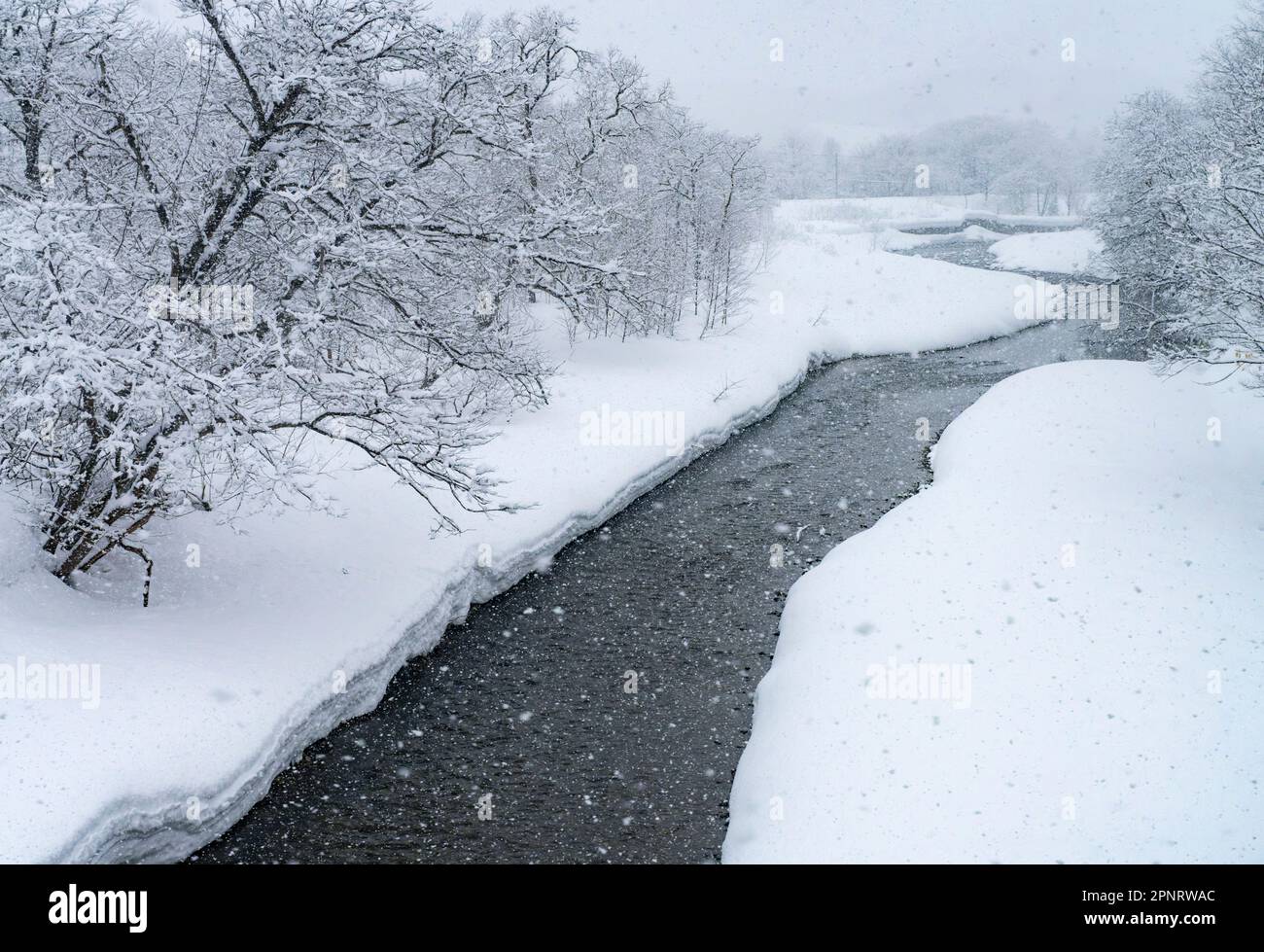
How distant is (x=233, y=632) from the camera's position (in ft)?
33.3

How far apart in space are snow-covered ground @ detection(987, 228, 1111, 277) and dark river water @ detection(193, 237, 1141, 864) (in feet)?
144

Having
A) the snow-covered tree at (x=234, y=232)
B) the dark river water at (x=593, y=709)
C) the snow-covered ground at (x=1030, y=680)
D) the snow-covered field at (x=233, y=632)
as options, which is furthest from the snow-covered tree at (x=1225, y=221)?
the snow-covered field at (x=233, y=632)

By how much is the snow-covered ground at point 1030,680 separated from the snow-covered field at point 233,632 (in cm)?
520

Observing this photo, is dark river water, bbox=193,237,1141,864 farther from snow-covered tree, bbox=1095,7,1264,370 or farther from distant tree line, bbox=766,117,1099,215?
distant tree line, bbox=766,117,1099,215

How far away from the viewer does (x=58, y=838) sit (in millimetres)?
6867

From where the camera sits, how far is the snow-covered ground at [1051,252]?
58.0 meters

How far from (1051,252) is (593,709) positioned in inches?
2714

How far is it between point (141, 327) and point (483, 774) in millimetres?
6160

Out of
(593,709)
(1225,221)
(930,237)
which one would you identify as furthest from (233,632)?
(930,237)

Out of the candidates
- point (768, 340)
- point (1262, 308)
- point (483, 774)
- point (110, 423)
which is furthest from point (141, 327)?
point (768, 340)
